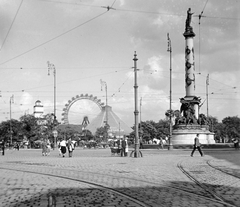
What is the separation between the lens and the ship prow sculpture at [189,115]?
4825 cm

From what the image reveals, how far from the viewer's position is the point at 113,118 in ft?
640

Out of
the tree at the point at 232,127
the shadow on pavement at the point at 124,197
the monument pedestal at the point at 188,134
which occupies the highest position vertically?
the tree at the point at 232,127

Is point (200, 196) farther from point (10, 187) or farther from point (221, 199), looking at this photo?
point (10, 187)

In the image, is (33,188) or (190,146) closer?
(33,188)

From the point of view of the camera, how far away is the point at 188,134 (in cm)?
4803

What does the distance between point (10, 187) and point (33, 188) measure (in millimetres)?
703

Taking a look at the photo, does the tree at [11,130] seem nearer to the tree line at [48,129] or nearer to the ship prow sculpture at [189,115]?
the tree line at [48,129]

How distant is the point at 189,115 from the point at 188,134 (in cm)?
219

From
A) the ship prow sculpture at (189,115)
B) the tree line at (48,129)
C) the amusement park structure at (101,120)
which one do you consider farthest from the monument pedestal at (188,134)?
the amusement park structure at (101,120)

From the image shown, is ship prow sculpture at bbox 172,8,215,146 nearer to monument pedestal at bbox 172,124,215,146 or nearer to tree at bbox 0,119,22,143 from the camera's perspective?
monument pedestal at bbox 172,124,215,146

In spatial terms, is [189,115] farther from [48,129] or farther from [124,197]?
[48,129]

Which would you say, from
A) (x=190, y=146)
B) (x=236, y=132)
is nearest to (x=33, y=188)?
(x=190, y=146)

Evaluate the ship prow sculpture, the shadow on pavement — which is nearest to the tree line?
the ship prow sculpture

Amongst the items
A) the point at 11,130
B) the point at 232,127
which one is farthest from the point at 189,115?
the point at 232,127
